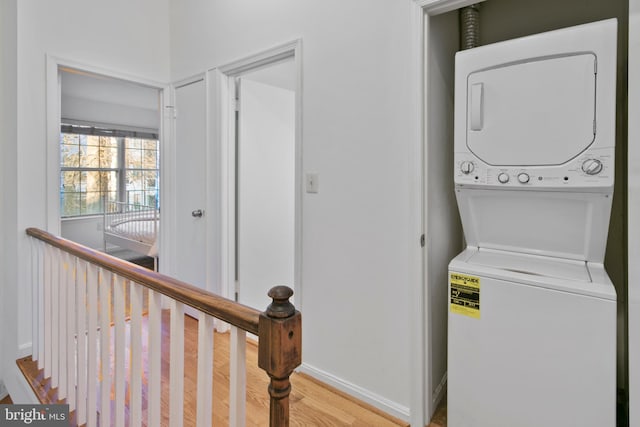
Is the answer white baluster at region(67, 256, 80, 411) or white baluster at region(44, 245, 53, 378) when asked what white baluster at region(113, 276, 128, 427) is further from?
white baluster at region(44, 245, 53, 378)

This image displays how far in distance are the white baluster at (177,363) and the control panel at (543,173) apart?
50.7 inches

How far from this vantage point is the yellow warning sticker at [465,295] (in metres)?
1.53

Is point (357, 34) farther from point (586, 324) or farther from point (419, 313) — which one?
point (586, 324)

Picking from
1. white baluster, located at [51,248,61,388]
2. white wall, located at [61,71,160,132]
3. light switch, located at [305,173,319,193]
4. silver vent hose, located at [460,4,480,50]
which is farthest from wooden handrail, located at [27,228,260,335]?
white wall, located at [61,71,160,132]

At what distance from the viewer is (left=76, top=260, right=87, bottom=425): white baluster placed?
1630mm

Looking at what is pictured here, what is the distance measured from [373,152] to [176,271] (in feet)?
7.13

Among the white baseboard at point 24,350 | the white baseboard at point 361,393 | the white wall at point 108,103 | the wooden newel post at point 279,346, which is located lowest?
the white baseboard at point 361,393

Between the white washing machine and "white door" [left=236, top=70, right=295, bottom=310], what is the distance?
1638 mm

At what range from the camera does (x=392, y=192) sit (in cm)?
178

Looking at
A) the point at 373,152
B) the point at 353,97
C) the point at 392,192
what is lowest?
the point at 392,192

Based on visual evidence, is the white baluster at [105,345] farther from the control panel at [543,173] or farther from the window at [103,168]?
the window at [103,168]

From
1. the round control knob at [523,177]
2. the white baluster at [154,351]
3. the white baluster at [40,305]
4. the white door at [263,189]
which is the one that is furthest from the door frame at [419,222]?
the white baluster at [40,305]

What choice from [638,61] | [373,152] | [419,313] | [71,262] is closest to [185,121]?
[71,262]

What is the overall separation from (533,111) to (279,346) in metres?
1.36
